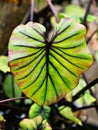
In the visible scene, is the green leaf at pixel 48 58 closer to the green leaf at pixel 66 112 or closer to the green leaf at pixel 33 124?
the green leaf at pixel 33 124

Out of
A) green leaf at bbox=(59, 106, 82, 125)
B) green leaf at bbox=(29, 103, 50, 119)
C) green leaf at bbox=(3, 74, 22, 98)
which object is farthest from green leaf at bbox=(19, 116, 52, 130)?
green leaf at bbox=(3, 74, 22, 98)

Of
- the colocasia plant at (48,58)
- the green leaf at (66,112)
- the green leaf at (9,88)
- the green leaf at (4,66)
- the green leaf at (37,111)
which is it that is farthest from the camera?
the green leaf at (9,88)

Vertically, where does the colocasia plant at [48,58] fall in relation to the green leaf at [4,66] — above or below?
below

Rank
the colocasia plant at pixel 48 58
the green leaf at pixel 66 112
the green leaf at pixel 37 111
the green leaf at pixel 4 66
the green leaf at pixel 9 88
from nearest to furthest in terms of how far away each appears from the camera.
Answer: the colocasia plant at pixel 48 58 → the green leaf at pixel 4 66 → the green leaf at pixel 37 111 → the green leaf at pixel 66 112 → the green leaf at pixel 9 88

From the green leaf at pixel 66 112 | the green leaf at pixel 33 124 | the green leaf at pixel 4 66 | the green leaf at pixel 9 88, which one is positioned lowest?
the green leaf at pixel 33 124

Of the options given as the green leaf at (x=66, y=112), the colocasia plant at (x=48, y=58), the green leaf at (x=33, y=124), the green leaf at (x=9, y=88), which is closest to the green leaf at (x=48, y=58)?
the colocasia plant at (x=48, y=58)

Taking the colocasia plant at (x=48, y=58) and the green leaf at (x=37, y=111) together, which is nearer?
the colocasia plant at (x=48, y=58)

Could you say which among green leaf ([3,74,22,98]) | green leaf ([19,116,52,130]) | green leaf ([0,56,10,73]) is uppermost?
green leaf ([3,74,22,98])

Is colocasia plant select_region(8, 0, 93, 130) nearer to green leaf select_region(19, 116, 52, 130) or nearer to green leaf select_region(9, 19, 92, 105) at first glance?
green leaf select_region(9, 19, 92, 105)
